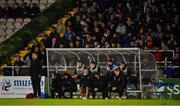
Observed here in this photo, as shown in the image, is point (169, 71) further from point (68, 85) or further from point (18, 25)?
point (18, 25)

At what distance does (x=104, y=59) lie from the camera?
17031mm

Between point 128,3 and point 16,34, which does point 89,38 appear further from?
point 16,34

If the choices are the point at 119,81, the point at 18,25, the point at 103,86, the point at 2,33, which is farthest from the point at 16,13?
the point at 119,81

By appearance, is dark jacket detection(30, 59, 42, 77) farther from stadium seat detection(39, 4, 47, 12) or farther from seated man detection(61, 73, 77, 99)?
stadium seat detection(39, 4, 47, 12)

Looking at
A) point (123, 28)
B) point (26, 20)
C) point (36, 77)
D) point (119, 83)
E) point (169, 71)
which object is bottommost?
point (119, 83)

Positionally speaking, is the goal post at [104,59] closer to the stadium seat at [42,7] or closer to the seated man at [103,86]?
the seated man at [103,86]

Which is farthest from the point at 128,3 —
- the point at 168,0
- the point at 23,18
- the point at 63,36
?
the point at 23,18

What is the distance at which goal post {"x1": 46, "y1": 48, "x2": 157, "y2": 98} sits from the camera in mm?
16609

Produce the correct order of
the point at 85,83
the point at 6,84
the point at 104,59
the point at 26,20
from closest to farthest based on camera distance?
the point at 85,83, the point at 104,59, the point at 6,84, the point at 26,20

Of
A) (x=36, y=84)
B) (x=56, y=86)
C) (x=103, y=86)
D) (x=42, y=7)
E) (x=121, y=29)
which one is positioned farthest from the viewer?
(x=42, y=7)

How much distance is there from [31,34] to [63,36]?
2.59 m

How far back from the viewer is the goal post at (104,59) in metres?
16.6

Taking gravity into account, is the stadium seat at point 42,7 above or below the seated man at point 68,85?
above

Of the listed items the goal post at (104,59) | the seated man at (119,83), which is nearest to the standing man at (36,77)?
the goal post at (104,59)
